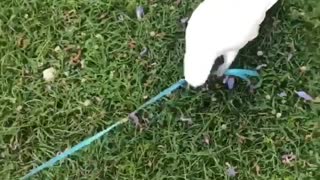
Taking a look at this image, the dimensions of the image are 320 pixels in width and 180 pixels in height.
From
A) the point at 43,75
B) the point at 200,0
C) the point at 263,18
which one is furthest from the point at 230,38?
the point at 43,75

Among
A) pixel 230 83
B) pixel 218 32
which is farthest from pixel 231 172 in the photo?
pixel 218 32

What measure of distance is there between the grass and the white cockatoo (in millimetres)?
131

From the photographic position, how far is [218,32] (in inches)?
95.3

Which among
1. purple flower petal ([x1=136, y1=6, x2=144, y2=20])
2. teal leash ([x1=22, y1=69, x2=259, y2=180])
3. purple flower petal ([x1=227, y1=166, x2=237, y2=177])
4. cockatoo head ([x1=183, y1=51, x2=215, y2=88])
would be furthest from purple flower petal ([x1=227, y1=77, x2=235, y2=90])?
purple flower petal ([x1=136, y1=6, x2=144, y2=20])

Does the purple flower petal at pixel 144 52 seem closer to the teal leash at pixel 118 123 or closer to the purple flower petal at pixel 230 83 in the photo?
the teal leash at pixel 118 123

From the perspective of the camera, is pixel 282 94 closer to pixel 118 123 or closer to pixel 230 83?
pixel 230 83

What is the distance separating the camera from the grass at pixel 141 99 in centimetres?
245

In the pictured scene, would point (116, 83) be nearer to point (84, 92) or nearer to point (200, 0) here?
point (84, 92)

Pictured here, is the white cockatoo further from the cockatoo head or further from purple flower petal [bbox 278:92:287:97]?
purple flower petal [bbox 278:92:287:97]

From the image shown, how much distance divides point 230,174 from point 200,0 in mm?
646

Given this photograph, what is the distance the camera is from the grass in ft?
8.02

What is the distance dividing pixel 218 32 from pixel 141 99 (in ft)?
1.13

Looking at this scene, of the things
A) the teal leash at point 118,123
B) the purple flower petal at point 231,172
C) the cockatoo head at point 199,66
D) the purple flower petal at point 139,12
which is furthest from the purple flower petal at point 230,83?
the purple flower petal at point 139,12

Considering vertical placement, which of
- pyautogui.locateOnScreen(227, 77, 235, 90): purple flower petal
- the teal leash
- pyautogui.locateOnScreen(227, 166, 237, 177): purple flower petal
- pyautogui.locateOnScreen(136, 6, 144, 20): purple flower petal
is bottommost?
pyautogui.locateOnScreen(227, 166, 237, 177): purple flower petal
